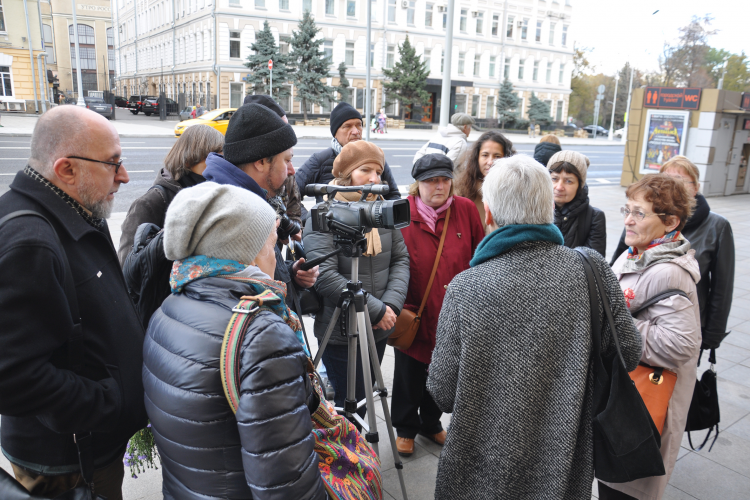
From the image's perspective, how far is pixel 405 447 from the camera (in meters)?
3.23

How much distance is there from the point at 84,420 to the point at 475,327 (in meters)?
1.31

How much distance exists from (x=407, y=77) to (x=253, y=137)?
40193 millimetres

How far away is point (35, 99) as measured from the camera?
102ft

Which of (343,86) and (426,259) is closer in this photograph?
(426,259)

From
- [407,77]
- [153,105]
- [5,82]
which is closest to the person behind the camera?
[5,82]

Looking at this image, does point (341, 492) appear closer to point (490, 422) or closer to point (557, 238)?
point (490, 422)

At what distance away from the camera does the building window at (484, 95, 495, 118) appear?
164 feet

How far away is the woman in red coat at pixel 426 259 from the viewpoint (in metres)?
3.12

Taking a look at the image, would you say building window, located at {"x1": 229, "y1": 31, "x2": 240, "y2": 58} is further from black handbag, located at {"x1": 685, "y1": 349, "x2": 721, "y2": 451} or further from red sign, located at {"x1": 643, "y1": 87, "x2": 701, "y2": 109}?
black handbag, located at {"x1": 685, "y1": 349, "x2": 721, "y2": 451}

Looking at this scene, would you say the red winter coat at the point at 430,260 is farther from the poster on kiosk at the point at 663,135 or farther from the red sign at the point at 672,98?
the red sign at the point at 672,98

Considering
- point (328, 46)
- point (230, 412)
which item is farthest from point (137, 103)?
point (230, 412)

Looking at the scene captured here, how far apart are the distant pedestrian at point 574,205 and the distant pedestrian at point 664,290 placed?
1070mm

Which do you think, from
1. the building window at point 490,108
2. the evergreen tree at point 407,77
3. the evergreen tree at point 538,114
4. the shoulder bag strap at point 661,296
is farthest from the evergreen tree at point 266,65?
the shoulder bag strap at point 661,296

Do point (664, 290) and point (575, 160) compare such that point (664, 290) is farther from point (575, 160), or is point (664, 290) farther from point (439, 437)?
point (439, 437)
